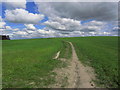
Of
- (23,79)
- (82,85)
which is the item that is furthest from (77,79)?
(23,79)

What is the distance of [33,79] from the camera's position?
30.9 ft

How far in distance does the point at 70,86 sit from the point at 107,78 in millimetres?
4170

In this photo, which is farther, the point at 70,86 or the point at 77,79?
the point at 77,79

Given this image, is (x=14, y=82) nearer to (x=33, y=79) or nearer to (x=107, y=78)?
(x=33, y=79)

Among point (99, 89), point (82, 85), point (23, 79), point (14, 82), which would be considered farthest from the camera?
point (23, 79)

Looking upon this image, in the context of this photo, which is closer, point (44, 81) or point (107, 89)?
point (107, 89)

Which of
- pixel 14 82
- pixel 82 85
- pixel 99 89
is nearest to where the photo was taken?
pixel 99 89

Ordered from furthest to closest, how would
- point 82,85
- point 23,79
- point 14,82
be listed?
point 23,79, point 14,82, point 82,85

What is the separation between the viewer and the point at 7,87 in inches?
314

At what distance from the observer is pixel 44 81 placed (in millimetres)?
8992

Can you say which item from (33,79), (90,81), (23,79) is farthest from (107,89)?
(23,79)

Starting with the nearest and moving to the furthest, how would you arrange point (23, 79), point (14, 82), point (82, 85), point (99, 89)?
point (99, 89), point (82, 85), point (14, 82), point (23, 79)

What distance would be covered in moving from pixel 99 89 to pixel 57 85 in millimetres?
3455

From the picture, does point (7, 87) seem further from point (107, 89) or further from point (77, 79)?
point (107, 89)
